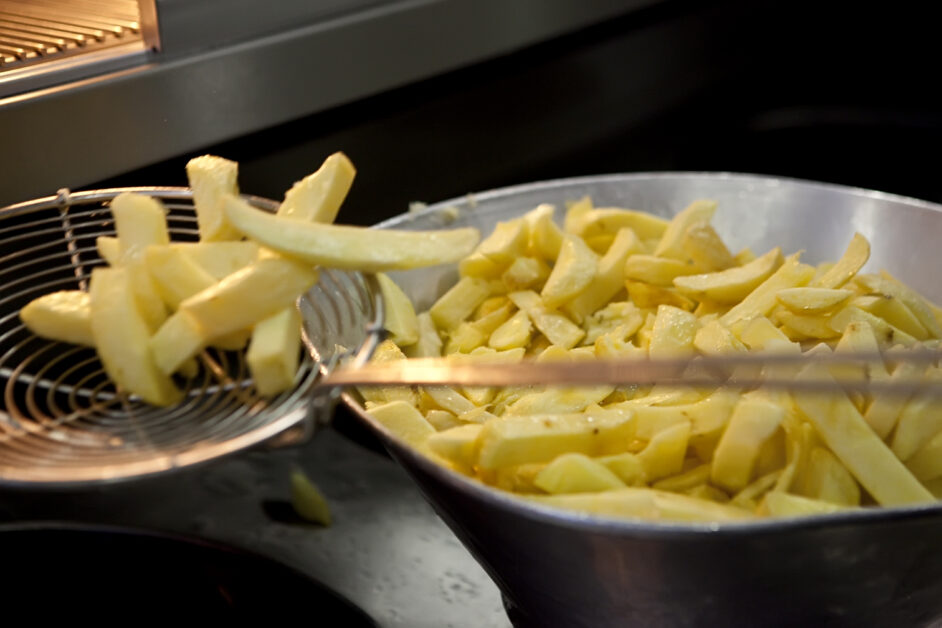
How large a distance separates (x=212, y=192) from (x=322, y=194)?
0.10 metres

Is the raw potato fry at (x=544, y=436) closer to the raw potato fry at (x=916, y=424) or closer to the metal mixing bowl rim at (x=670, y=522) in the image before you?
the metal mixing bowl rim at (x=670, y=522)

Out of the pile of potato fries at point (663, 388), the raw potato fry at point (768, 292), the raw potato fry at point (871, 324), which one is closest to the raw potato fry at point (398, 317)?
the pile of potato fries at point (663, 388)

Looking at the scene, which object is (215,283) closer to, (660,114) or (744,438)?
(744,438)

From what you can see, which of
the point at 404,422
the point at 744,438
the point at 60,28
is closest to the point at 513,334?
the point at 404,422

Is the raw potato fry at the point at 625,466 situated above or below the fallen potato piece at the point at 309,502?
above

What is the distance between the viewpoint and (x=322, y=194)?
0.80 m

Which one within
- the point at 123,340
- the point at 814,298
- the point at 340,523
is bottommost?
the point at 340,523

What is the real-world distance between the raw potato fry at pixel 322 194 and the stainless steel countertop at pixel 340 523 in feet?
1.31

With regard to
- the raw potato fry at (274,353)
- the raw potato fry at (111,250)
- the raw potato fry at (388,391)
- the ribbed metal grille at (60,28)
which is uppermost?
the ribbed metal grille at (60,28)

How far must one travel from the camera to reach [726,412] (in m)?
0.81

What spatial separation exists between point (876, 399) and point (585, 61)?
1.00 meters

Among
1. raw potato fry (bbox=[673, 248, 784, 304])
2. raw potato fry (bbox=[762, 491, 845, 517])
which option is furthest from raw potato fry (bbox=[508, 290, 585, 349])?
raw potato fry (bbox=[762, 491, 845, 517])

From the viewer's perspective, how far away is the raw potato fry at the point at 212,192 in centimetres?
79

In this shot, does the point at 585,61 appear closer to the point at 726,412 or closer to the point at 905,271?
the point at 905,271
